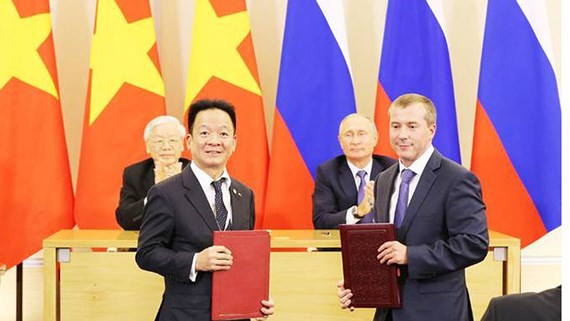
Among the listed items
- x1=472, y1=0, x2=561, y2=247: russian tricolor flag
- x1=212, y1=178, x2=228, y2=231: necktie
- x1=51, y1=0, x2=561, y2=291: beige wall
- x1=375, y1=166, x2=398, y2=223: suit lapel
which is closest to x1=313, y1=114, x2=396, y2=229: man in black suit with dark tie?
x1=472, y1=0, x2=561, y2=247: russian tricolor flag

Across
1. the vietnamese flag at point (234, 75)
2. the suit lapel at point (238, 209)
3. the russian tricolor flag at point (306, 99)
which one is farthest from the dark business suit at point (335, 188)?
the suit lapel at point (238, 209)

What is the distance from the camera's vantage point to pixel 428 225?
294cm

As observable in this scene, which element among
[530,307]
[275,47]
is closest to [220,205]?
[530,307]

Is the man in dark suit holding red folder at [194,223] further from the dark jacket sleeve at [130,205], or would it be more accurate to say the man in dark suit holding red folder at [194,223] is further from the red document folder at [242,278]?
the dark jacket sleeve at [130,205]

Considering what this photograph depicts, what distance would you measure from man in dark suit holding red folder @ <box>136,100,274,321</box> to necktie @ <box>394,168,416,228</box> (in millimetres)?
564

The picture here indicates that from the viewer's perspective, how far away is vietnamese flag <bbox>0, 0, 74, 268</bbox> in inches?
203

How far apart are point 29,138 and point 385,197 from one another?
2.91m

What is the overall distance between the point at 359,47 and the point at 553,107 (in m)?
1.47

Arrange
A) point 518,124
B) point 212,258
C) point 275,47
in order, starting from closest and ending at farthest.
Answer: point 212,258, point 518,124, point 275,47

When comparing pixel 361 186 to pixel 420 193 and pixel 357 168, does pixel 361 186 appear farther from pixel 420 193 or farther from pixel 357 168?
pixel 420 193

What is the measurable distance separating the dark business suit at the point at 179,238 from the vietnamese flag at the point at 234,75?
8.18 feet

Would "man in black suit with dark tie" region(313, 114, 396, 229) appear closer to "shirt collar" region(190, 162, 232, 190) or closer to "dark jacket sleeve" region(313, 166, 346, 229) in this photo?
"dark jacket sleeve" region(313, 166, 346, 229)

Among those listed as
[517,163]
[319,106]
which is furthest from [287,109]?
[517,163]

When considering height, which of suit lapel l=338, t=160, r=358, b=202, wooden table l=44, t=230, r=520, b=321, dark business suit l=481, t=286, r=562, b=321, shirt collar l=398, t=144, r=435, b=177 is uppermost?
shirt collar l=398, t=144, r=435, b=177
